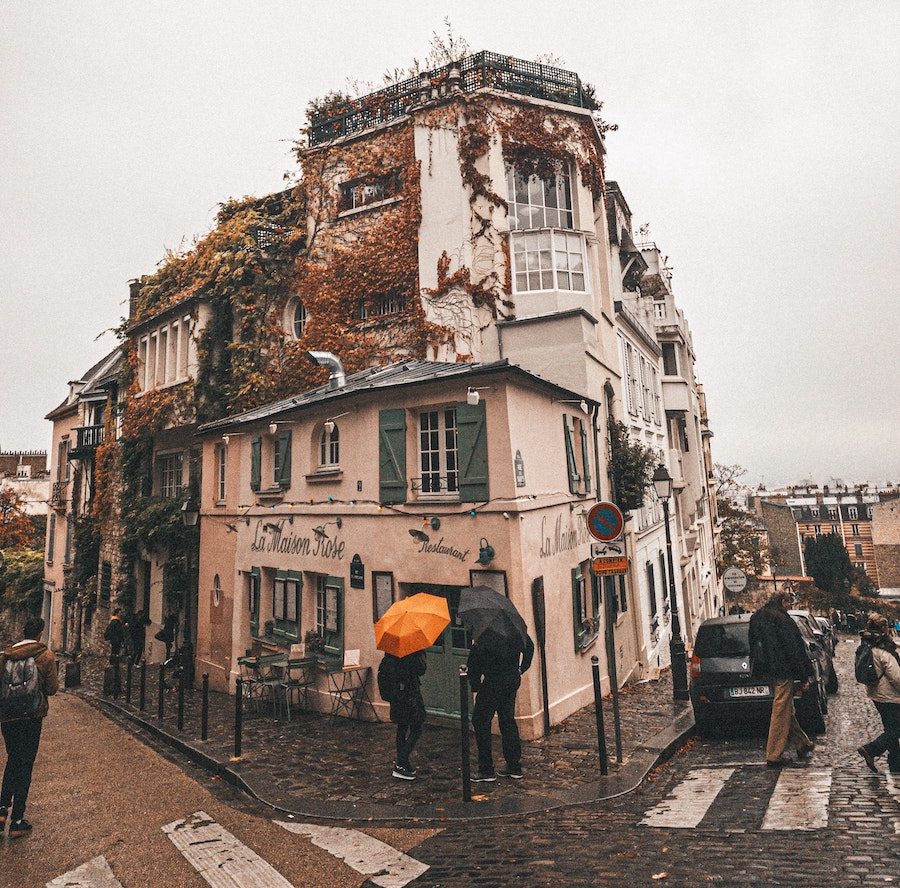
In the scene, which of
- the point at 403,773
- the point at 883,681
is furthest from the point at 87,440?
the point at 883,681

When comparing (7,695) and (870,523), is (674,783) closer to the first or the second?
(7,695)

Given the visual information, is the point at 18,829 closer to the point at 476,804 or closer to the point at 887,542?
the point at 476,804

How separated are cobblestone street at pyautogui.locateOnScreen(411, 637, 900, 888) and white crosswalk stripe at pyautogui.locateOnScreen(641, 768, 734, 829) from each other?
0.05 m

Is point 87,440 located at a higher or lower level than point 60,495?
higher

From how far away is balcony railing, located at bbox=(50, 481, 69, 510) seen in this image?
32062 millimetres

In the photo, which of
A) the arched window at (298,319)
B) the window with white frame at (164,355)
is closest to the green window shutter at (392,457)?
the arched window at (298,319)

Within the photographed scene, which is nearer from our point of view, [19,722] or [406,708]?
[19,722]

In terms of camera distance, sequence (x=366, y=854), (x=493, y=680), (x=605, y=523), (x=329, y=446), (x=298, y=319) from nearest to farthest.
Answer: (x=366, y=854)
(x=493, y=680)
(x=605, y=523)
(x=329, y=446)
(x=298, y=319)

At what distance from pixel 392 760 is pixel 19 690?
15.0 ft

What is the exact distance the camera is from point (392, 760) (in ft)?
28.7

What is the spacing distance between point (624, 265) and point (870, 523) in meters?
88.5

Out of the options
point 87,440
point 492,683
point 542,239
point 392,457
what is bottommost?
point 492,683

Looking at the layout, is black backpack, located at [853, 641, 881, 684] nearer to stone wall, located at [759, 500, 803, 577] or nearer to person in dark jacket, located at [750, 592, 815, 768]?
person in dark jacket, located at [750, 592, 815, 768]

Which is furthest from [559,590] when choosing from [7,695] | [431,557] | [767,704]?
[7,695]
